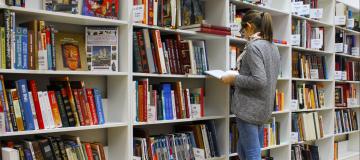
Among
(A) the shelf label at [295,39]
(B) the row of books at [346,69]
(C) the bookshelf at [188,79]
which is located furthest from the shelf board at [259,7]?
(B) the row of books at [346,69]

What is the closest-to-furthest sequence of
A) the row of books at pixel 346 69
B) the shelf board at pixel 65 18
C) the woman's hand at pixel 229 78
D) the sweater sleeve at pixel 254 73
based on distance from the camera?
the shelf board at pixel 65 18, the sweater sleeve at pixel 254 73, the woman's hand at pixel 229 78, the row of books at pixel 346 69

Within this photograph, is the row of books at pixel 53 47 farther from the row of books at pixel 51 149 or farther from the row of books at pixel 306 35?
the row of books at pixel 306 35

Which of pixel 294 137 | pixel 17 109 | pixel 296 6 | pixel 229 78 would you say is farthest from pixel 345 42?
pixel 17 109

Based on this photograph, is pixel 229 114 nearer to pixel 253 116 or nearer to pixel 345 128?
pixel 253 116

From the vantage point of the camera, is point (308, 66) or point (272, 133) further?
point (308, 66)

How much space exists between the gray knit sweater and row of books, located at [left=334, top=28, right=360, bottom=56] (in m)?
2.33

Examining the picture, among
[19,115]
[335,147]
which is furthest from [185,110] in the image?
[335,147]

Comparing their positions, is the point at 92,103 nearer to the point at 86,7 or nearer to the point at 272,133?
the point at 86,7

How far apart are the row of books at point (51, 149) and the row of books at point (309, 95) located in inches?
93.1

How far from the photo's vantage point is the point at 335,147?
4.71m

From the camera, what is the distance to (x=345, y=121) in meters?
4.80

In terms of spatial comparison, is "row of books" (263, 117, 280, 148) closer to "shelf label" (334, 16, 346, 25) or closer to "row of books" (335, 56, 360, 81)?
"row of books" (335, 56, 360, 81)

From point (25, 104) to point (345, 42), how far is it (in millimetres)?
3992

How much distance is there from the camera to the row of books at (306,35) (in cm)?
388
